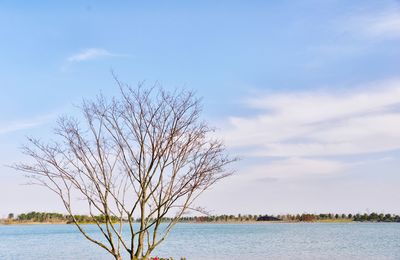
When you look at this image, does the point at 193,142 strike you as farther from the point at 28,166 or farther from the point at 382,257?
the point at 382,257

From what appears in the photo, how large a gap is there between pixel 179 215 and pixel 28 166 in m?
4.22

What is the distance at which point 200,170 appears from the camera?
1260 cm

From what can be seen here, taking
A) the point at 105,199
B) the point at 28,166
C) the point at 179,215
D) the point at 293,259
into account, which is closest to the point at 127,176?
the point at 105,199

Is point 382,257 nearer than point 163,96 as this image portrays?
No

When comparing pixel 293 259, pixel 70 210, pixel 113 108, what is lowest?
pixel 293 259

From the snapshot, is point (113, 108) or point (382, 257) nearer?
point (113, 108)

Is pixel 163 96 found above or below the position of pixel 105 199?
above

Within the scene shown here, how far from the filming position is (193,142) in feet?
41.8

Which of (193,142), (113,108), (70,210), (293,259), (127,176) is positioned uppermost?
(113,108)

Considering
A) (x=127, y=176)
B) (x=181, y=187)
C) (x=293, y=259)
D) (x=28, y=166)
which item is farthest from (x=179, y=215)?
(x=293, y=259)

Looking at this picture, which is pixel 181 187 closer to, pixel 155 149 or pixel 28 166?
pixel 155 149

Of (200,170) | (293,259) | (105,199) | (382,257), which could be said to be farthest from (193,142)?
(382,257)

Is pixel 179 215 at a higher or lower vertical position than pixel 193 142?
lower

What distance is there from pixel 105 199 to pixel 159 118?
102 inches
